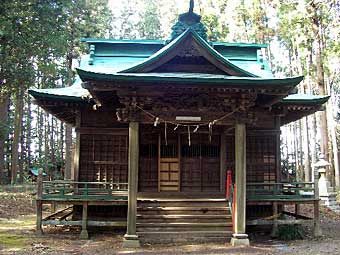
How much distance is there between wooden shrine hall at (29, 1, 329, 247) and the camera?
11227 millimetres

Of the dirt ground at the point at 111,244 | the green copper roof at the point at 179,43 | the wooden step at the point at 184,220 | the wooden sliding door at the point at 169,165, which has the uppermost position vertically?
the green copper roof at the point at 179,43

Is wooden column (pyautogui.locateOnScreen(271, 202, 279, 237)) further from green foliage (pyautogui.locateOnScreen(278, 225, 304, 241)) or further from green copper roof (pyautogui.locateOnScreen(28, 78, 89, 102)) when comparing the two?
green copper roof (pyautogui.locateOnScreen(28, 78, 89, 102))

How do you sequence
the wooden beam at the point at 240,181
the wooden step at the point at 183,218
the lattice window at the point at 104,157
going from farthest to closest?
the lattice window at the point at 104,157 → the wooden step at the point at 183,218 → the wooden beam at the point at 240,181

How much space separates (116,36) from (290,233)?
32765mm

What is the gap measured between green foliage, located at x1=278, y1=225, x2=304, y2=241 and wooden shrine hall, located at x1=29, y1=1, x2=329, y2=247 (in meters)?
0.32

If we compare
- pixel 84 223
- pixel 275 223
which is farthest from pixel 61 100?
pixel 275 223

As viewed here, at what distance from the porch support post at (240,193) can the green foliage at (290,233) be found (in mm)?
2192

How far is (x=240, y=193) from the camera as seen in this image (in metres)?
11.5

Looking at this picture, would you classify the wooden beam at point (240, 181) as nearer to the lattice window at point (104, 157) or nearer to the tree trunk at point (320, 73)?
the lattice window at point (104, 157)

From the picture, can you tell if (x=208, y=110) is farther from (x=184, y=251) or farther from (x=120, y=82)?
(x=184, y=251)

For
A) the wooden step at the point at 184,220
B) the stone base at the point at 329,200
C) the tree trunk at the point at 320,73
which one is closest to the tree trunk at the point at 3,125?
the wooden step at the point at 184,220

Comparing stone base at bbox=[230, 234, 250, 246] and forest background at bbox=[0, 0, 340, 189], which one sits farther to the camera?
forest background at bbox=[0, 0, 340, 189]

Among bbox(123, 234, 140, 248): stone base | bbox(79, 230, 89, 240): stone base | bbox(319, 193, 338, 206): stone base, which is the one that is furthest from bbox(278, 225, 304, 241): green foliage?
bbox(319, 193, 338, 206): stone base

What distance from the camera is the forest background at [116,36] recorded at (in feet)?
62.4
